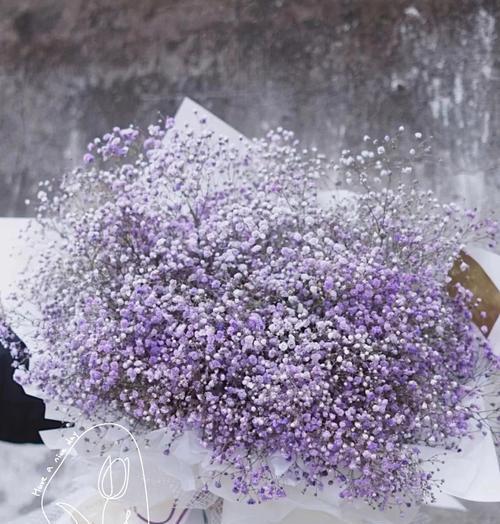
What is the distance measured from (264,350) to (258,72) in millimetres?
921

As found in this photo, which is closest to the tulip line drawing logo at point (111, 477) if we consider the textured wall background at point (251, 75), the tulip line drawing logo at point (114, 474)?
the tulip line drawing logo at point (114, 474)

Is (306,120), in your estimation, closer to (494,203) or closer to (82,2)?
(494,203)

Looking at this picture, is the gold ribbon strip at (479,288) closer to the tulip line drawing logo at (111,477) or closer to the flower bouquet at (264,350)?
the flower bouquet at (264,350)

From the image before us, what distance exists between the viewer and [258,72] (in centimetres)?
204

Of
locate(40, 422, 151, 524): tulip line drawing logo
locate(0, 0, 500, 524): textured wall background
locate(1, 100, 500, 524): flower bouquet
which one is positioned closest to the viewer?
locate(1, 100, 500, 524): flower bouquet

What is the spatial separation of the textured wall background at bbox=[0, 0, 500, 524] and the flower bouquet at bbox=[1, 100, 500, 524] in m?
0.43

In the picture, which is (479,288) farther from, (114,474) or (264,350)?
(114,474)

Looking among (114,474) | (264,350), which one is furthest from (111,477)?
(264,350)

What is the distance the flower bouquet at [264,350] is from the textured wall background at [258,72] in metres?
0.46

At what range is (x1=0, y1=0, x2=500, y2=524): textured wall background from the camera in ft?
6.30

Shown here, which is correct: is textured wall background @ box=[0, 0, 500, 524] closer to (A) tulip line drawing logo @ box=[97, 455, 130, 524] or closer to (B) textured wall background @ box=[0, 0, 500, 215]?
(B) textured wall background @ box=[0, 0, 500, 215]

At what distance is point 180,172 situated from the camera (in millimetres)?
1494

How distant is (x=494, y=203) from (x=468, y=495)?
27.5 inches

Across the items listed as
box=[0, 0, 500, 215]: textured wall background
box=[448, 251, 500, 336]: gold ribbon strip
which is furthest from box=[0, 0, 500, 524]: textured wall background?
box=[448, 251, 500, 336]: gold ribbon strip
